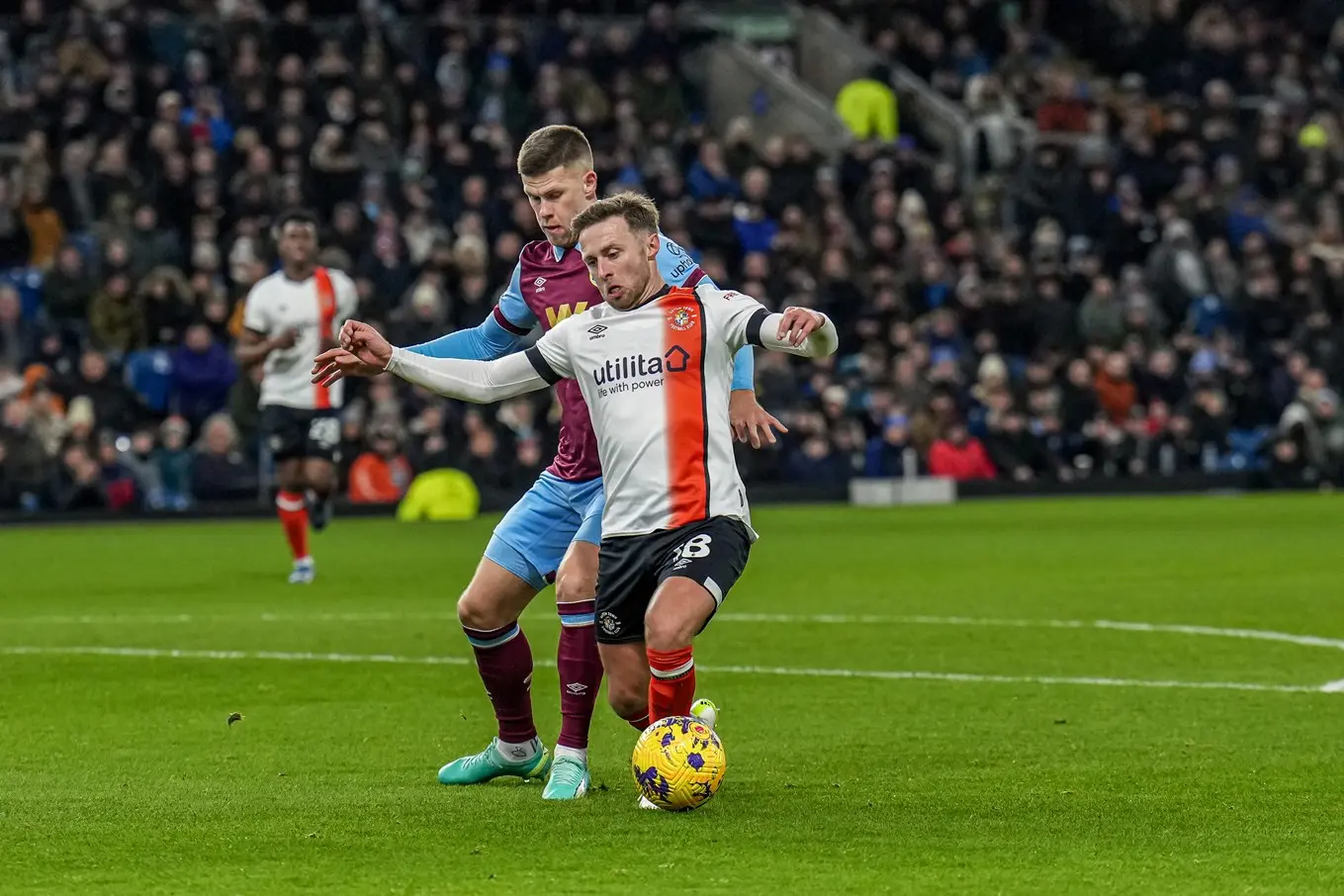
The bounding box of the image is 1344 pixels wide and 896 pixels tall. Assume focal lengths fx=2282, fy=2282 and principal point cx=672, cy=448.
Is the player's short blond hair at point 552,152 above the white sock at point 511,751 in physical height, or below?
above

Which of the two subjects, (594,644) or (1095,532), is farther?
(1095,532)

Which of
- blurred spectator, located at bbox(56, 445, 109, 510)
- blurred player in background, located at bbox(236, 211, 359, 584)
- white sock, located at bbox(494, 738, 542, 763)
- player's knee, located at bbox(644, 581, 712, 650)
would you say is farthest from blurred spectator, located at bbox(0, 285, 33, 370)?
player's knee, located at bbox(644, 581, 712, 650)

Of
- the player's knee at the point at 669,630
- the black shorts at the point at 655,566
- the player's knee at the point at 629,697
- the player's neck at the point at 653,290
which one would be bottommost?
the player's knee at the point at 629,697

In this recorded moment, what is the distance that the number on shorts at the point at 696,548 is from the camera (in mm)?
7312

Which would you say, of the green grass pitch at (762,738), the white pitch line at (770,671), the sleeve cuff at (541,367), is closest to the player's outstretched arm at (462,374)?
the sleeve cuff at (541,367)

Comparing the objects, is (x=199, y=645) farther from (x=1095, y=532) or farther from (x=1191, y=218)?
(x=1191, y=218)

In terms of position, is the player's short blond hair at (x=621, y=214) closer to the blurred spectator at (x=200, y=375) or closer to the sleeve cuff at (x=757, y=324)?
the sleeve cuff at (x=757, y=324)

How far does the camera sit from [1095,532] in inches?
858

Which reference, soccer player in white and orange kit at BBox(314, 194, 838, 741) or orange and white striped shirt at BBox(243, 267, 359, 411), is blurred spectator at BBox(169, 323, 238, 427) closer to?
orange and white striped shirt at BBox(243, 267, 359, 411)

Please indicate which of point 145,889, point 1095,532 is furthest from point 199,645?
point 1095,532

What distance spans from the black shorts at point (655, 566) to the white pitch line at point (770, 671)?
3764 mm

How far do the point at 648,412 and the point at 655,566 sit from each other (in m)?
0.50

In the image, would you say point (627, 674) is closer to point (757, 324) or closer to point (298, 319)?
point (757, 324)

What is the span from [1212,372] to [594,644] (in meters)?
22.7
